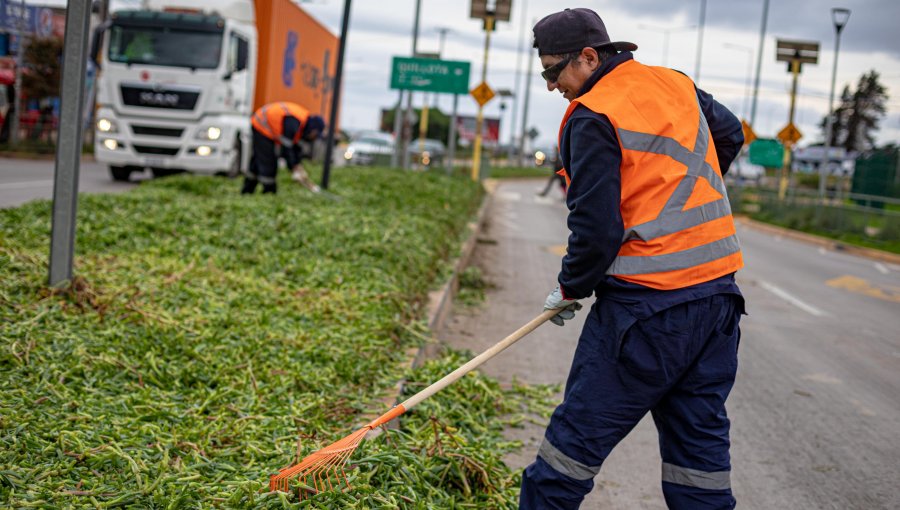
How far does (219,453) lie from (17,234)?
4312 millimetres

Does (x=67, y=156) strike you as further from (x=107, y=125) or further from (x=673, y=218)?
(x=107, y=125)

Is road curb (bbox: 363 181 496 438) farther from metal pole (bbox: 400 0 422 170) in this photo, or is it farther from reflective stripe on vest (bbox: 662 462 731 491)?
metal pole (bbox: 400 0 422 170)

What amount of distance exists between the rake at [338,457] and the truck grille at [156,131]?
48.6 feet

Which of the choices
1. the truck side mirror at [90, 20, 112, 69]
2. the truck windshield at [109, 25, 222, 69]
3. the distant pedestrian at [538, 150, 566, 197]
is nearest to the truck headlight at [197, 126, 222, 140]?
the truck windshield at [109, 25, 222, 69]

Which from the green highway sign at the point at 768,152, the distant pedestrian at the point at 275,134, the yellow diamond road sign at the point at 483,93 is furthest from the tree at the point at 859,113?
the distant pedestrian at the point at 275,134

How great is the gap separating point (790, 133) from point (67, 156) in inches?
1158

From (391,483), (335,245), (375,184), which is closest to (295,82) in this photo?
(375,184)

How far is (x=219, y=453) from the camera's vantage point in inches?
154

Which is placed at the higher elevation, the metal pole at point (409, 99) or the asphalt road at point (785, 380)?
the metal pole at point (409, 99)

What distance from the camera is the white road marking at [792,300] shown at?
34.1 feet

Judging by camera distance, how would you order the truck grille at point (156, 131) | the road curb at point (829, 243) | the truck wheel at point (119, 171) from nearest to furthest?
the truck grille at point (156, 131), the truck wheel at point (119, 171), the road curb at point (829, 243)

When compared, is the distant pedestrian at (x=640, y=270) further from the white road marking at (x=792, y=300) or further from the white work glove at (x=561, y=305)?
the white road marking at (x=792, y=300)

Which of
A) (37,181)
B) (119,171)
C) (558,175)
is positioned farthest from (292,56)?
(558,175)

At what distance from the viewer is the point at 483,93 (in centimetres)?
2903
